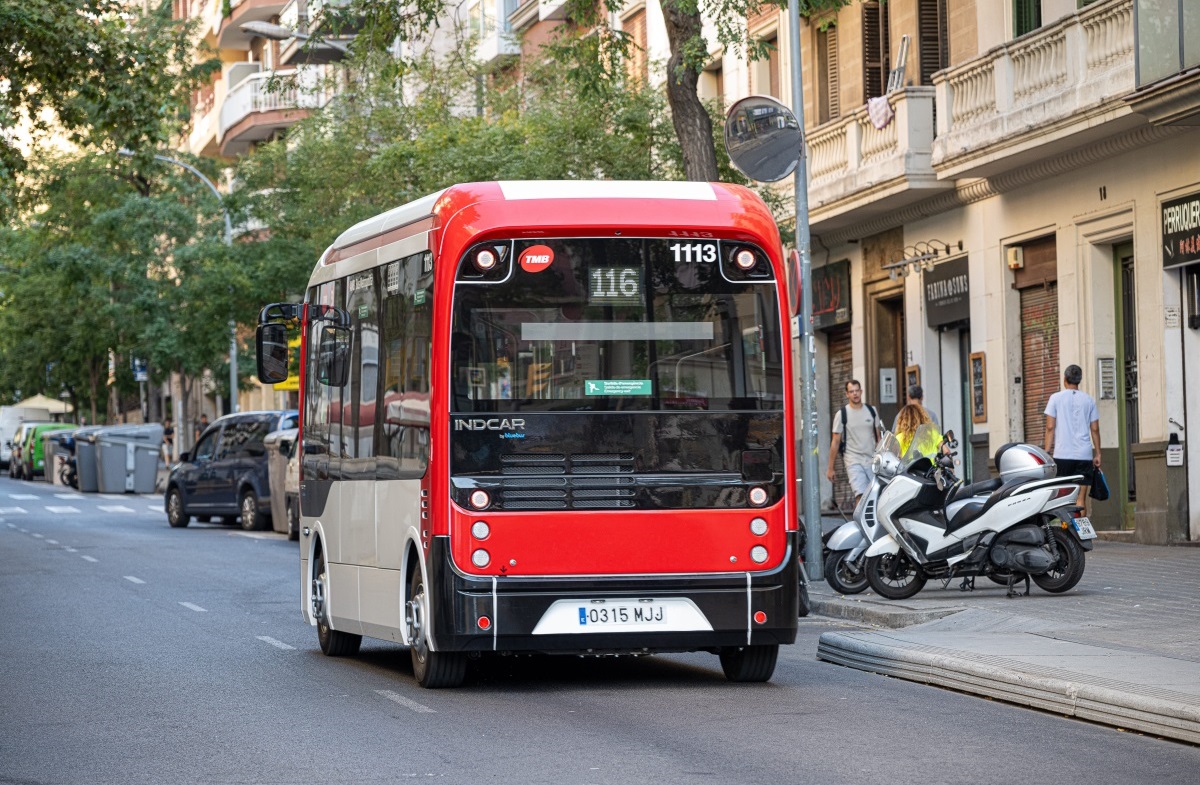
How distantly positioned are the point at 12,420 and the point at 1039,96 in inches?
2686

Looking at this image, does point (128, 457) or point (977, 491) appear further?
point (128, 457)

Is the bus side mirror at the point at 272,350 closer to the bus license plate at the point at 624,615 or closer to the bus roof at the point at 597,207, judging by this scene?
the bus roof at the point at 597,207

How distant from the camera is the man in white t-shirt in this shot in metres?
21.2

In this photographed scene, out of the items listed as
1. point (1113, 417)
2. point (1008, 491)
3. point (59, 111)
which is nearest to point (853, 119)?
point (1113, 417)

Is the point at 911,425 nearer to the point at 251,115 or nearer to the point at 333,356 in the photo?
the point at 333,356

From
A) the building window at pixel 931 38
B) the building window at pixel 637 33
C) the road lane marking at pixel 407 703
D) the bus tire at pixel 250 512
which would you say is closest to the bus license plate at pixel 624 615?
the road lane marking at pixel 407 703

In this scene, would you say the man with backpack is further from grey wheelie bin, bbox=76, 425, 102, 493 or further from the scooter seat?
grey wheelie bin, bbox=76, 425, 102, 493

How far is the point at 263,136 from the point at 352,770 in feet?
183

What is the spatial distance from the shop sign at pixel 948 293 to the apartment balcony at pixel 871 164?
99cm

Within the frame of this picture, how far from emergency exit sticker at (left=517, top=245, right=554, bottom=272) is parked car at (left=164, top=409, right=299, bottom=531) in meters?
20.6

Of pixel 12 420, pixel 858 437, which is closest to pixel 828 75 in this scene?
pixel 858 437

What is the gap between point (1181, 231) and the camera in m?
21.8

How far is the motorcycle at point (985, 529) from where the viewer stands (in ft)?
52.7

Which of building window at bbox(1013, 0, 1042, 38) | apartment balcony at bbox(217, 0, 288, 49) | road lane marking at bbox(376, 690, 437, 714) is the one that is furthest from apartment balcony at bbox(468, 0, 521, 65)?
road lane marking at bbox(376, 690, 437, 714)
